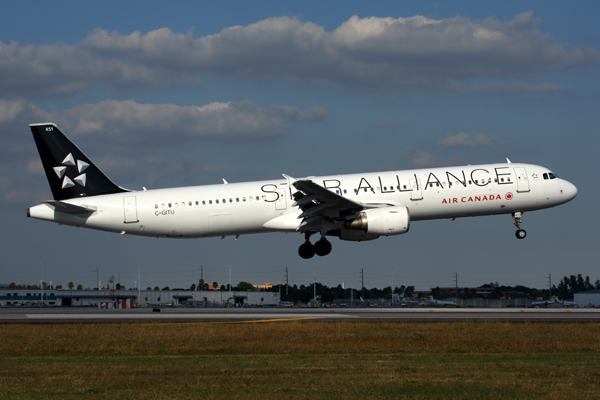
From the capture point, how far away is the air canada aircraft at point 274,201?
40188 mm

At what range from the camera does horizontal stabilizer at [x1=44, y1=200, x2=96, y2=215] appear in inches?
1527

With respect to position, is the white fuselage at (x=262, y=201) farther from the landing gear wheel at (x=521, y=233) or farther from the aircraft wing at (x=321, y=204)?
the landing gear wheel at (x=521, y=233)

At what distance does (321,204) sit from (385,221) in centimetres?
408

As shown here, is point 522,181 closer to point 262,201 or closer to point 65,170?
point 262,201

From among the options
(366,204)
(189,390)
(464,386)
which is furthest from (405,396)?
(366,204)

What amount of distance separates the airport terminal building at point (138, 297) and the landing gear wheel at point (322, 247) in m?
48.3

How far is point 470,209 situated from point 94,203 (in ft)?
78.6

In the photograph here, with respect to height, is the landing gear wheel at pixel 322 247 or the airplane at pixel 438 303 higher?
the landing gear wheel at pixel 322 247

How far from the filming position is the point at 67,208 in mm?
39562

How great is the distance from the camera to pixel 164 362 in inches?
790

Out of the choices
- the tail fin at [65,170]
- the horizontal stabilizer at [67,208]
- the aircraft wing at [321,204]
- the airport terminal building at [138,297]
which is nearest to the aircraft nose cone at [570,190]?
the aircraft wing at [321,204]

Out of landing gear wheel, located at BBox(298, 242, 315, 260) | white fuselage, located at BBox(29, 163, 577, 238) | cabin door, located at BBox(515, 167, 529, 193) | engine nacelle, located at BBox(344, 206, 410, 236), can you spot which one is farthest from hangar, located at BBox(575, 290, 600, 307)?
engine nacelle, located at BBox(344, 206, 410, 236)

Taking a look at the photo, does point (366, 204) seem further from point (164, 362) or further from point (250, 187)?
point (164, 362)

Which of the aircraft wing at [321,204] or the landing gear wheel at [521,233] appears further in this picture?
the landing gear wheel at [521,233]
